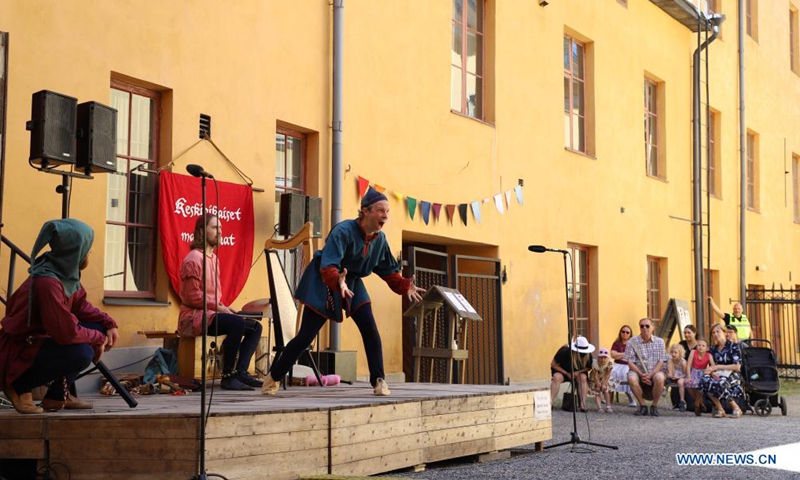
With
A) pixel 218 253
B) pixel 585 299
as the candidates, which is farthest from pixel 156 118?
pixel 585 299

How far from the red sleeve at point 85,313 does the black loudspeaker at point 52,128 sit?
158 cm

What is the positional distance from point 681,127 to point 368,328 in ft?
47.7

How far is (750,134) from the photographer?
25.8 m

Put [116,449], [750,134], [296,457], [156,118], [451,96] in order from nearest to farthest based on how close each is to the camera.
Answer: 1. [116,449]
2. [296,457]
3. [156,118]
4. [451,96]
5. [750,134]

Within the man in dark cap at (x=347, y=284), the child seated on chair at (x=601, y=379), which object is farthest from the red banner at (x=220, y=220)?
the child seated on chair at (x=601, y=379)

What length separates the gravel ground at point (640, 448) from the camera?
7.86m

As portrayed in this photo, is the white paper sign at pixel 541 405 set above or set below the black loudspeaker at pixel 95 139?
below

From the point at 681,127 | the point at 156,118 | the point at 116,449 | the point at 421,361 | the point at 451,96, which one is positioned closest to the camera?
the point at 116,449

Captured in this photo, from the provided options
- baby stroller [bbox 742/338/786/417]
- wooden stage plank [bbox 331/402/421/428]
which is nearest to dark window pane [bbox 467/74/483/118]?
baby stroller [bbox 742/338/786/417]

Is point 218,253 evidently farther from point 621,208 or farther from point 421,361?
point 621,208

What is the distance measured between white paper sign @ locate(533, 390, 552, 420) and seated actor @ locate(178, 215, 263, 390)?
89.2 inches

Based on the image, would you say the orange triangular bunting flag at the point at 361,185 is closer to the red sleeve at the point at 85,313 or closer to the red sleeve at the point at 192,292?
the red sleeve at the point at 192,292

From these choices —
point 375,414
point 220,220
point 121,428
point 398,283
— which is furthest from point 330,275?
point 220,220

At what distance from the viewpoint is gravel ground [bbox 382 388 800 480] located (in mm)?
7859
